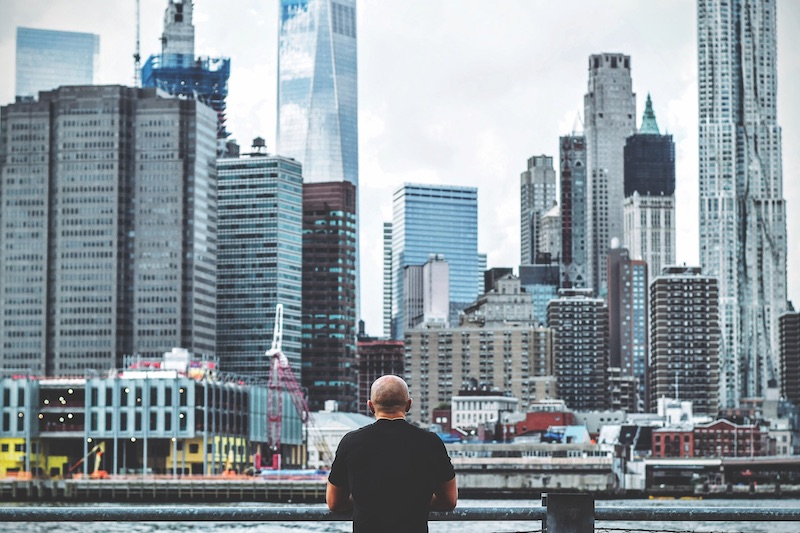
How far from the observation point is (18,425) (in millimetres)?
160250

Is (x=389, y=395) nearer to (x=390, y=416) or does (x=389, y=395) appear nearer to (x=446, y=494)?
(x=390, y=416)

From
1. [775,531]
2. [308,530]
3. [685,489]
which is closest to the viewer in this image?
[308,530]

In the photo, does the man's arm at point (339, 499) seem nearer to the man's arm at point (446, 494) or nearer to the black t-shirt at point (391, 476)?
the black t-shirt at point (391, 476)

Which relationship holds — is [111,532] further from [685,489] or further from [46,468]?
[685,489]

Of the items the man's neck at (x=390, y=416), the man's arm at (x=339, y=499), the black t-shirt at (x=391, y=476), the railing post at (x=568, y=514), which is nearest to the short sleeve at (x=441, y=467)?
the black t-shirt at (x=391, y=476)

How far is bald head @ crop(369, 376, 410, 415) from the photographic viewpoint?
1005 cm

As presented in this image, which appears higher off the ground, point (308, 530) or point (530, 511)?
point (530, 511)

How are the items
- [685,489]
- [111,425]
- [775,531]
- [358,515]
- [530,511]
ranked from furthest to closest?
[685,489] < [111,425] < [775,531] < [530,511] < [358,515]

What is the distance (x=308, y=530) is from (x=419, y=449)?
260ft

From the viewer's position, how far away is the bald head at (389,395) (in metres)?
10.1

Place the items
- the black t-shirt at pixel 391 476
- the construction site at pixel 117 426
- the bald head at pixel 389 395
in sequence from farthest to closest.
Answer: the construction site at pixel 117 426 → the bald head at pixel 389 395 → the black t-shirt at pixel 391 476

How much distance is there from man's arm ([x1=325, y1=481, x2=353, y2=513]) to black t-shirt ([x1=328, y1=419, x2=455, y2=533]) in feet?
0.14

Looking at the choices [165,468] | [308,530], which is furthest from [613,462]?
[308,530]

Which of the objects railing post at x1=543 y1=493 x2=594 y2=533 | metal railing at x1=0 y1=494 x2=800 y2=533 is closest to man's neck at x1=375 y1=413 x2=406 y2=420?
metal railing at x1=0 y1=494 x2=800 y2=533
